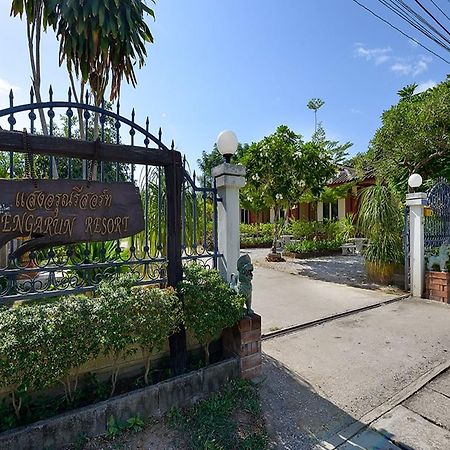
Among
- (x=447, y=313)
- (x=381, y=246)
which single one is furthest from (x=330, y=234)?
(x=447, y=313)

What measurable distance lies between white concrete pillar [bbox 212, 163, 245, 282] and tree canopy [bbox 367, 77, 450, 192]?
706 centimetres

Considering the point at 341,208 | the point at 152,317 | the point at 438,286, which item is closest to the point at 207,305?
the point at 152,317

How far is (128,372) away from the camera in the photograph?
2453 mm

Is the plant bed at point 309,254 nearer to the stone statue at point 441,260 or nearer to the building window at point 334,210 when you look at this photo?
the building window at point 334,210

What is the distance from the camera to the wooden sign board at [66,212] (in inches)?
82.2

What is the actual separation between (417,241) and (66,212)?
249 inches

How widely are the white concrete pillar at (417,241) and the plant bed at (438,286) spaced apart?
106 millimetres

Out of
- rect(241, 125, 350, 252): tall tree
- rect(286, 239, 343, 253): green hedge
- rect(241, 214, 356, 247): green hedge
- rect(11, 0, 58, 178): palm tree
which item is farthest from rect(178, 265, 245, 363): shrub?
rect(241, 214, 356, 247): green hedge

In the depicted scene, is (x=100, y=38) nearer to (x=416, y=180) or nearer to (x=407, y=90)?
(x=416, y=180)

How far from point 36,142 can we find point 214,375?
2341 mm

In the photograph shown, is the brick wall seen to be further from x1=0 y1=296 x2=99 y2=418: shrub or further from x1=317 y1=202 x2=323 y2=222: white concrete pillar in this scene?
x1=317 y1=202 x2=323 y2=222: white concrete pillar

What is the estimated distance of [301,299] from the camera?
5.82m

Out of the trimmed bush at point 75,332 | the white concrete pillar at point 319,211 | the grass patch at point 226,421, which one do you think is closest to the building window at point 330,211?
the white concrete pillar at point 319,211

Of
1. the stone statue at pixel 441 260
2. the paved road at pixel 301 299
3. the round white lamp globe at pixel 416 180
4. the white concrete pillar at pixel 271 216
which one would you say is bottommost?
the paved road at pixel 301 299
